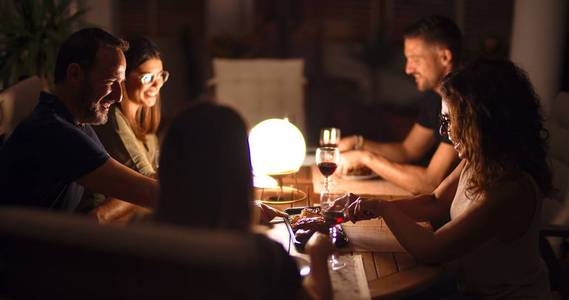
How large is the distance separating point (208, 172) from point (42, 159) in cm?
88

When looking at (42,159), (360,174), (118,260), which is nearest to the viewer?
(118,260)

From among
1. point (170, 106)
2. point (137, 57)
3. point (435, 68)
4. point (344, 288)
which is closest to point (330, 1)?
point (170, 106)

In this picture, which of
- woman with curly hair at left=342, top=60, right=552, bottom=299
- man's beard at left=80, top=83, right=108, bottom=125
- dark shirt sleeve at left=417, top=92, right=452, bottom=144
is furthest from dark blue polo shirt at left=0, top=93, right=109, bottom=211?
dark shirt sleeve at left=417, top=92, right=452, bottom=144

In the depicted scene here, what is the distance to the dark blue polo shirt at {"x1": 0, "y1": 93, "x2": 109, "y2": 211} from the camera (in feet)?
5.93

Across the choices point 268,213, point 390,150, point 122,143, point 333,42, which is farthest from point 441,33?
point 333,42

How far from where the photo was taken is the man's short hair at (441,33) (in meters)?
2.91

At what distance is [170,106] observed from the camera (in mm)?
5621

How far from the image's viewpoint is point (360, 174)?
2727 mm

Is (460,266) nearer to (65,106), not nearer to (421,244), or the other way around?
(421,244)

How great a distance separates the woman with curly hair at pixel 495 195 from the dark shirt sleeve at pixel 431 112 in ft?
3.67

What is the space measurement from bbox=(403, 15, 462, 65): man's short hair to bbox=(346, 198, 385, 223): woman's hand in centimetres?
123

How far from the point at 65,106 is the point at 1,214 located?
0.90 meters

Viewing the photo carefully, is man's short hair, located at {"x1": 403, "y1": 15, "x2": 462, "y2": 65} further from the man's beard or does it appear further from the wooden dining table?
the man's beard

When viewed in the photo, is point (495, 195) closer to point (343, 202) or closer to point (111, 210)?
point (343, 202)
